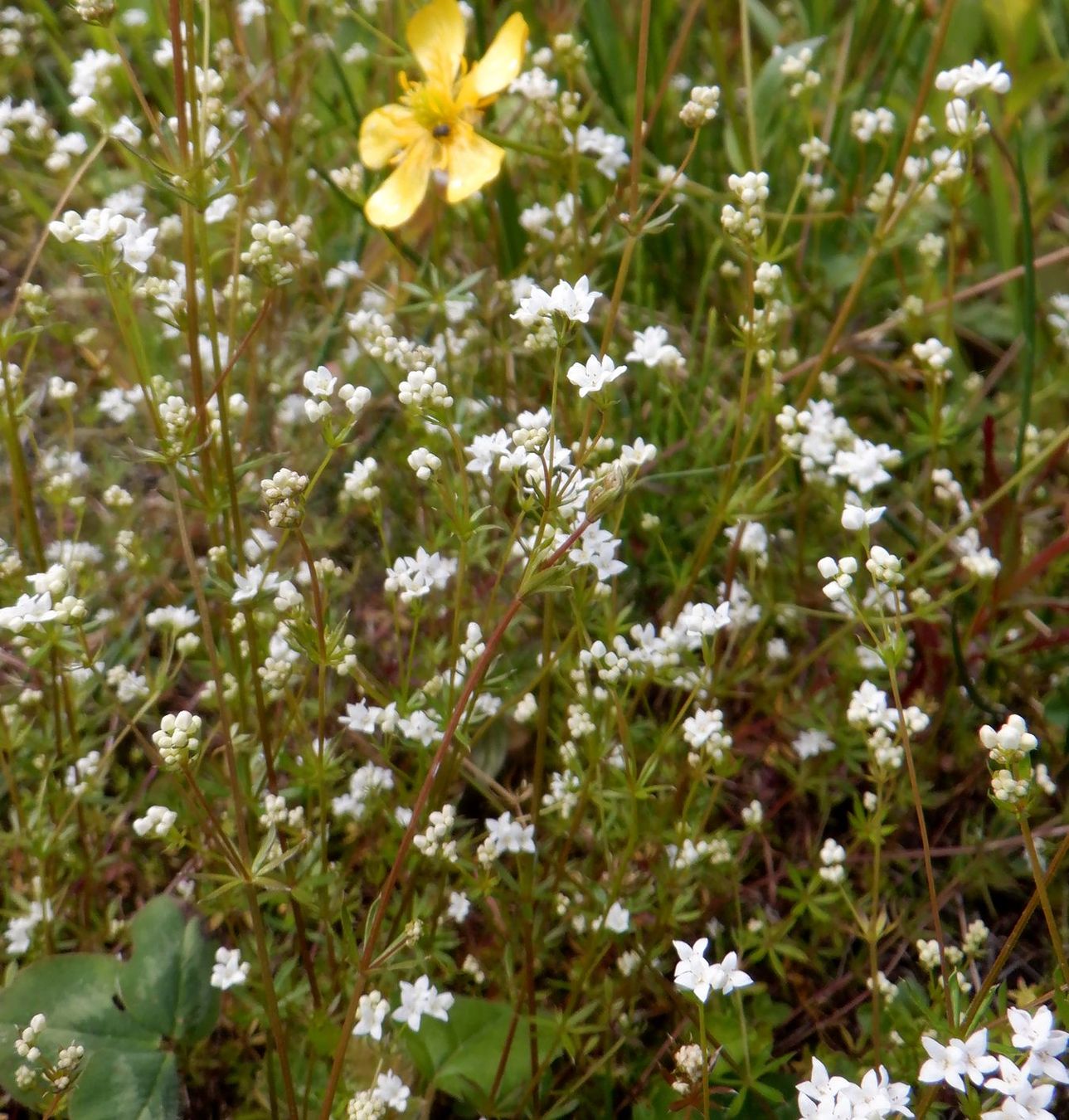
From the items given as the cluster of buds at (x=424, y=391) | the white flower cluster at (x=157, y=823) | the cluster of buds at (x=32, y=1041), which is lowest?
the cluster of buds at (x=32, y=1041)

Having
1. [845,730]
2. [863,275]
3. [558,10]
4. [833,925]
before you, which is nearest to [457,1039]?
[833,925]

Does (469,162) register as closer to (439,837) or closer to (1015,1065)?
(439,837)

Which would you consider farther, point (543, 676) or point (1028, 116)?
point (1028, 116)

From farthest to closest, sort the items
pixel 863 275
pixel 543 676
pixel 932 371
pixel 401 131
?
pixel 401 131, pixel 932 371, pixel 863 275, pixel 543 676

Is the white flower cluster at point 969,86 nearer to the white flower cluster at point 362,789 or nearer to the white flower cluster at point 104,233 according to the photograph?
the white flower cluster at point 104,233

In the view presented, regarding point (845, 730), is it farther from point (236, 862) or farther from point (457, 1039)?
point (236, 862)

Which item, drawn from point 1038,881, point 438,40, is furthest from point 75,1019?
point 438,40

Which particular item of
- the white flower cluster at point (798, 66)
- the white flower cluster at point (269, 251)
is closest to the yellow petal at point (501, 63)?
the white flower cluster at point (798, 66)

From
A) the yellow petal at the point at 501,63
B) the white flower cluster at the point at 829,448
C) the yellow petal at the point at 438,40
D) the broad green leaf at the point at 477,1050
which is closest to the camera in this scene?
the broad green leaf at the point at 477,1050
